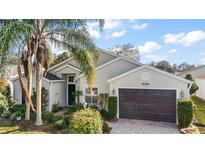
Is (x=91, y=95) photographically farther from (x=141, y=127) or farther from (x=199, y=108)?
(x=199, y=108)

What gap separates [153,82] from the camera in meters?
10.7

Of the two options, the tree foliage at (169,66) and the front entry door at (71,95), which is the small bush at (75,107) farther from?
the tree foliage at (169,66)

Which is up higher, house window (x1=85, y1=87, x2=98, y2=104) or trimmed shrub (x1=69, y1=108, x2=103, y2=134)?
house window (x1=85, y1=87, x2=98, y2=104)

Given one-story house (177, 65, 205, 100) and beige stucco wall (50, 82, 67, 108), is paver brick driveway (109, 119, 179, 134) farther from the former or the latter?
beige stucco wall (50, 82, 67, 108)

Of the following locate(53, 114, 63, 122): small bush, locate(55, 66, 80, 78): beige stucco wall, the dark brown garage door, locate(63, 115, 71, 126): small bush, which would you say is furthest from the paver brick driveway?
locate(55, 66, 80, 78): beige stucco wall

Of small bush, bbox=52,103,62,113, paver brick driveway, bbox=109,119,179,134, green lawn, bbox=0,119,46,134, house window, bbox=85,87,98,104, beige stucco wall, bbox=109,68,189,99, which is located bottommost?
paver brick driveway, bbox=109,119,179,134

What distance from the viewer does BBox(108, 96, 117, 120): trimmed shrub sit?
10836mm

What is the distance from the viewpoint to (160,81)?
34.8 feet

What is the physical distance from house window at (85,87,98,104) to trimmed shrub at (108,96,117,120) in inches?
27.9

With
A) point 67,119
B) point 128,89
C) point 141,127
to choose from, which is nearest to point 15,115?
point 67,119

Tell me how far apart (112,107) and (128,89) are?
1.20 metres

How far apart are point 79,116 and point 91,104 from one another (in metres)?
3.00
